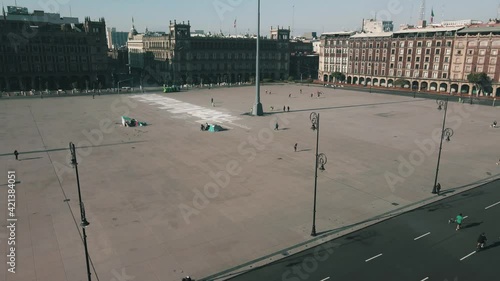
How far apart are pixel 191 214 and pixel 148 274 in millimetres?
8233

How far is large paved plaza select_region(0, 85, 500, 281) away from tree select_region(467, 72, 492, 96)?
36299mm

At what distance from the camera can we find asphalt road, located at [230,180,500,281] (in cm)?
2125

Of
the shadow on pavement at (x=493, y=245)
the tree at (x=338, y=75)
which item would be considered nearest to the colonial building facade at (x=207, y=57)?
the tree at (x=338, y=75)

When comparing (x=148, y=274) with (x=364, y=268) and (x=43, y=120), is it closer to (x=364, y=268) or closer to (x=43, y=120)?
(x=364, y=268)

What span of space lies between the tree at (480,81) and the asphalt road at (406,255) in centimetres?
9106

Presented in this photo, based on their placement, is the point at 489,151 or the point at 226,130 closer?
the point at 489,151

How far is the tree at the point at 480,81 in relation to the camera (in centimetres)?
10394

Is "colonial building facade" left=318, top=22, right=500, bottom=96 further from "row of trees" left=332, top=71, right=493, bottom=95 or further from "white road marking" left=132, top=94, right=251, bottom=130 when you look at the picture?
"white road marking" left=132, top=94, right=251, bottom=130

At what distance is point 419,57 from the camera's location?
122m

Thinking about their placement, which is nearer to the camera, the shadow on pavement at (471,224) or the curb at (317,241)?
the curb at (317,241)

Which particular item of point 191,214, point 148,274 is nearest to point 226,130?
point 191,214

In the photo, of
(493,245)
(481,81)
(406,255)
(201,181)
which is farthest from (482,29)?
(406,255)

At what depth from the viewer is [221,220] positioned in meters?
28.2

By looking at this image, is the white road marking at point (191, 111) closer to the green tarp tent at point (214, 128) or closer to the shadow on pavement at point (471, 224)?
the green tarp tent at point (214, 128)
